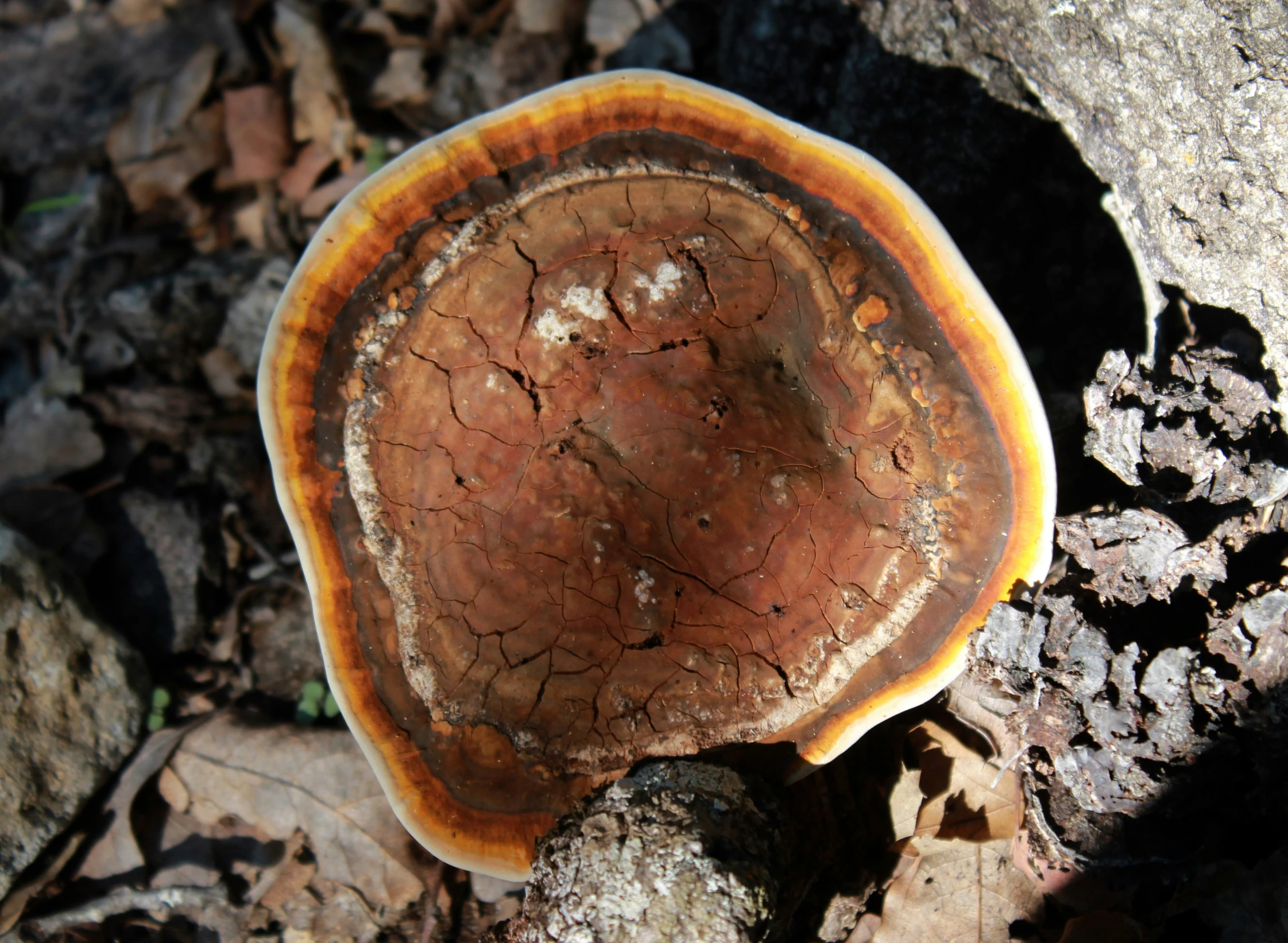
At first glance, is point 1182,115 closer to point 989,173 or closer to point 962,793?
point 989,173

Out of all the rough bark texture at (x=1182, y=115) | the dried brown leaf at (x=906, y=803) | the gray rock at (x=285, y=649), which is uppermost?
the rough bark texture at (x=1182, y=115)

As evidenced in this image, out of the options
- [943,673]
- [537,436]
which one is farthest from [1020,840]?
[537,436]

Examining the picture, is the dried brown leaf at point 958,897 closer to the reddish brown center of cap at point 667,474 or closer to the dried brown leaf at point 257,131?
the reddish brown center of cap at point 667,474

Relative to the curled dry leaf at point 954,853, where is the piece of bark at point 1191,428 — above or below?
above

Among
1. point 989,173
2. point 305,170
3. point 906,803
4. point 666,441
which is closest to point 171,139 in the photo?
point 305,170

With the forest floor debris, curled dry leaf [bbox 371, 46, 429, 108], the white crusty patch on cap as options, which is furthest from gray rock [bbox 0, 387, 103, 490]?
the white crusty patch on cap

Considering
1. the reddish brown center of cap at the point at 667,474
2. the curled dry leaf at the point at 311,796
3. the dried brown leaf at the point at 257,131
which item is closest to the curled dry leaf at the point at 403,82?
the dried brown leaf at the point at 257,131

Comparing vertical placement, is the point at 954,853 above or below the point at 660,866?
above

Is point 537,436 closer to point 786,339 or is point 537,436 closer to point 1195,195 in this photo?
point 786,339
